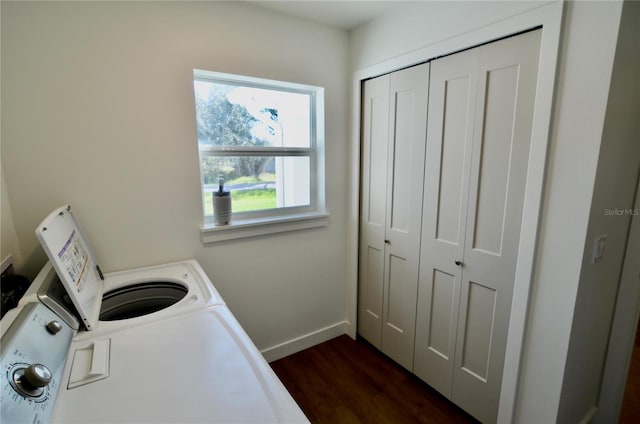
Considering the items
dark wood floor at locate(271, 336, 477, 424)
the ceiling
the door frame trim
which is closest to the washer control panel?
dark wood floor at locate(271, 336, 477, 424)

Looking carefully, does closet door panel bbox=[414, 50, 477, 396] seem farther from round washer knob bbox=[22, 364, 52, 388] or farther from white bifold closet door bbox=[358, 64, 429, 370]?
round washer knob bbox=[22, 364, 52, 388]

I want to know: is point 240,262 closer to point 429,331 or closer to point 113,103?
→ point 113,103

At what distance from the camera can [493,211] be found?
4.75 feet

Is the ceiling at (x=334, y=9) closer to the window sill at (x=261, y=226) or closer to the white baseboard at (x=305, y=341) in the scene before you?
the window sill at (x=261, y=226)

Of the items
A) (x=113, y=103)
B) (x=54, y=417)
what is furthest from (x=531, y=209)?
(x=113, y=103)

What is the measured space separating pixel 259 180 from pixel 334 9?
116cm

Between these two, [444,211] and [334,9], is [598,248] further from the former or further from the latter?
[334,9]

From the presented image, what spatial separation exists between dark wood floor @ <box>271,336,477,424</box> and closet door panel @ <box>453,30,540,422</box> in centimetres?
25

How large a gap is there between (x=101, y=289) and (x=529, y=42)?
213 centimetres

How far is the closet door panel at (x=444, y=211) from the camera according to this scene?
5.02ft

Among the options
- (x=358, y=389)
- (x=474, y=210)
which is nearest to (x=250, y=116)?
(x=474, y=210)

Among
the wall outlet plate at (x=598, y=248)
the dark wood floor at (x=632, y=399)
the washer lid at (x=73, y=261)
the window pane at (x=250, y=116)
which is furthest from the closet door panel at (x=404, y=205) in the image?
the washer lid at (x=73, y=261)

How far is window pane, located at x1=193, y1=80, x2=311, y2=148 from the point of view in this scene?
5.86ft

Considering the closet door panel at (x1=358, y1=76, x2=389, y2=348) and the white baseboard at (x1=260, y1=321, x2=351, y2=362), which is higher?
the closet door panel at (x1=358, y1=76, x2=389, y2=348)
